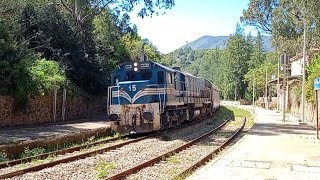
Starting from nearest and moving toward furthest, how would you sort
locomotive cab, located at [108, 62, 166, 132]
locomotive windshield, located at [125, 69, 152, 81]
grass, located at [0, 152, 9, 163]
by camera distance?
grass, located at [0, 152, 9, 163]
locomotive cab, located at [108, 62, 166, 132]
locomotive windshield, located at [125, 69, 152, 81]

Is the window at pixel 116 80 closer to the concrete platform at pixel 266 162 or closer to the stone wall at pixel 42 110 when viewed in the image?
the stone wall at pixel 42 110

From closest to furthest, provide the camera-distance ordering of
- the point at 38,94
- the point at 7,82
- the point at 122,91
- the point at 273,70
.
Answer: the point at 122,91 → the point at 7,82 → the point at 38,94 → the point at 273,70

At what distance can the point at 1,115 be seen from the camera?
20891 mm

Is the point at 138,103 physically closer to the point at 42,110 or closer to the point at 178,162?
the point at 178,162

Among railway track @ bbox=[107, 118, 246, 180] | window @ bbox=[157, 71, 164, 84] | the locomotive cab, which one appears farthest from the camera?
window @ bbox=[157, 71, 164, 84]

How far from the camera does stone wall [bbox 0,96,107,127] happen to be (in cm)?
2133

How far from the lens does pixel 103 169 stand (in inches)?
410

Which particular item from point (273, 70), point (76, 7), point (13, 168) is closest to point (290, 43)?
point (76, 7)

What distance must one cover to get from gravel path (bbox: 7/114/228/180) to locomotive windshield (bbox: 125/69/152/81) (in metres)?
3.09

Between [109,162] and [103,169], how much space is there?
1.49m

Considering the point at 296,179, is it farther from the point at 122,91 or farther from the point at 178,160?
the point at 122,91

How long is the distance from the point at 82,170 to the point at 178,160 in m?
3.20

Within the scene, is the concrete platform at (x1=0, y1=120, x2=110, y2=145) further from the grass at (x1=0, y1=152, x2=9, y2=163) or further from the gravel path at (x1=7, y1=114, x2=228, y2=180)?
the gravel path at (x1=7, y1=114, x2=228, y2=180)

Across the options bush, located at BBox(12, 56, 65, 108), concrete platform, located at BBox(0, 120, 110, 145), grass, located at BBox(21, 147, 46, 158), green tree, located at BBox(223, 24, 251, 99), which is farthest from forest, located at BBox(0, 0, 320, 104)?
green tree, located at BBox(223, 24, 251, 99)
